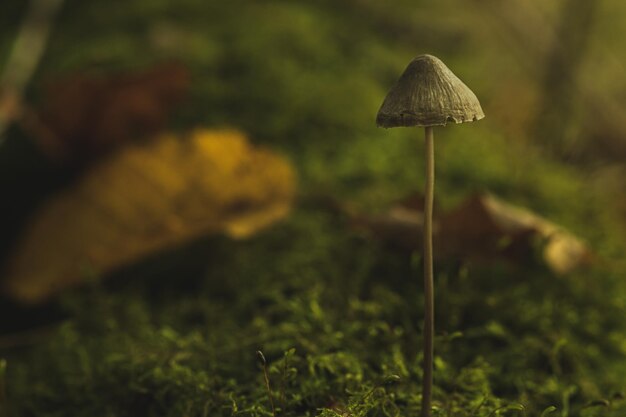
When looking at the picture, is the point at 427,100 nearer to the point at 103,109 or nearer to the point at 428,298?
the point at 428,298

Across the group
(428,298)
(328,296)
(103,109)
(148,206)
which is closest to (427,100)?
(428,298)

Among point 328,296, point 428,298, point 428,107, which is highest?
point 428,107

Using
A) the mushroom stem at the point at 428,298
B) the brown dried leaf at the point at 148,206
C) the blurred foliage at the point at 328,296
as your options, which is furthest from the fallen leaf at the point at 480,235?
the mushroom stem at the point at 428,298

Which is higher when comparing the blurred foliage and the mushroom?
the mushroom

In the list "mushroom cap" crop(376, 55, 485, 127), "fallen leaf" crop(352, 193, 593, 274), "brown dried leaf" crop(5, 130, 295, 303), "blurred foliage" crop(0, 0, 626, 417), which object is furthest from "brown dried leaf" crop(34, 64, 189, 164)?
"mushroom cap" crop(376, 55, 485, 127)

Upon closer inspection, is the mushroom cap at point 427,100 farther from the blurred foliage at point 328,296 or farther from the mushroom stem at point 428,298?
the blurred foliage at point 328,296

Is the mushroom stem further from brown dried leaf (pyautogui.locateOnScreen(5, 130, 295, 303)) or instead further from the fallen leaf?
brown dried leaf (pyautogui.locateOnScreen(5, 130, 295, 303))
